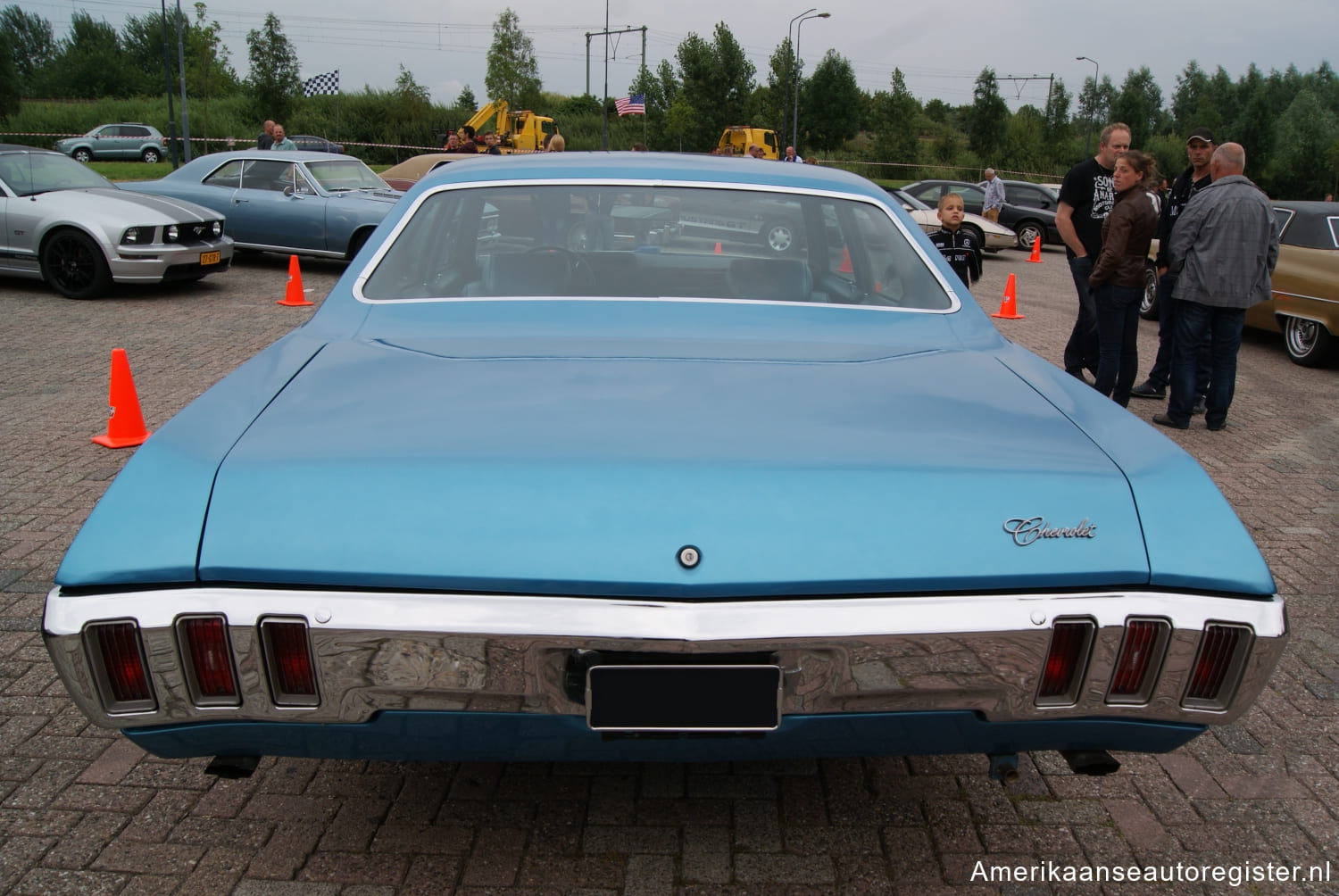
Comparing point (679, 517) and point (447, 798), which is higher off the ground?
point (679, 517)

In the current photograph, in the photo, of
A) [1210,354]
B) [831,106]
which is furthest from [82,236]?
[831,106]

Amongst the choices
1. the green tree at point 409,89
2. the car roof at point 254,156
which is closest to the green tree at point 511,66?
the green tree at point 409,89

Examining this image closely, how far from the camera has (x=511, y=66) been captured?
52.6 metres

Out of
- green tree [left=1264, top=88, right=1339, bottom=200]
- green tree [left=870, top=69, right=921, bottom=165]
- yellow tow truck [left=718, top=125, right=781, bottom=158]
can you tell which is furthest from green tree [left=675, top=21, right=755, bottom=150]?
green tree [left=1264, top=88, right=1339, bottom=200]

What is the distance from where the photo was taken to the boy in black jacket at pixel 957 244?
5.54 m

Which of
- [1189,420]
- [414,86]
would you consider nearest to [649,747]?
[1189,420]

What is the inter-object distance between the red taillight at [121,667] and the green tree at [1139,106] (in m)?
62.1

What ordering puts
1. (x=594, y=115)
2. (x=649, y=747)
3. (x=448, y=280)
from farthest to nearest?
(x=594, y=115)
(x=448, y=280)
(x=649, y=747)

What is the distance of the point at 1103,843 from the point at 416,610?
69.9 inches

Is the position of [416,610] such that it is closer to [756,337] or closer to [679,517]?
[679,517]

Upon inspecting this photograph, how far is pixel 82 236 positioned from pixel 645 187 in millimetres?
9452

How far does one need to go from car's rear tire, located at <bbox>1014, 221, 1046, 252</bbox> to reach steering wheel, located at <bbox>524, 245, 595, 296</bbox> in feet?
62.6

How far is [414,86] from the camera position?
59812 mm

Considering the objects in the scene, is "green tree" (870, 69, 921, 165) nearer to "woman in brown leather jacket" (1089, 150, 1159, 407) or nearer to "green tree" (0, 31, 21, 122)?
"green tree" (0, 31, 21, 122)
